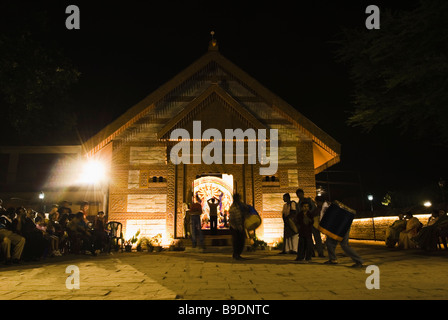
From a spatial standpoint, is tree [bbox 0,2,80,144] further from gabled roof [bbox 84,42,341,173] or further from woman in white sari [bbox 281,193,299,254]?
woman in white sari [bbox 281,193,299,254]

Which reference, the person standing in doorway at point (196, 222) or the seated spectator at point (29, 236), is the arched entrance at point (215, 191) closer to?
the person standing in doorway at point (196, 222)

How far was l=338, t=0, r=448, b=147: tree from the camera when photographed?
29.0 feet

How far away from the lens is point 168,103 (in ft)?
45.9

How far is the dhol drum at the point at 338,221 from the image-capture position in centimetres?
670

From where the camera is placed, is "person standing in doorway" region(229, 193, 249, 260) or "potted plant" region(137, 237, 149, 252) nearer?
"person standing in doorway" region(229, 193, 249, 260)

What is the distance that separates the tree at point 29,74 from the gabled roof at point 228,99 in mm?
8183

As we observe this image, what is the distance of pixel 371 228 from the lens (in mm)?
21031

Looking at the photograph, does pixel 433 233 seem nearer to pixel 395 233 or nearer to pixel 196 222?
pixel 395 233

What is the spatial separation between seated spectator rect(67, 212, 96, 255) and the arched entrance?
528cm

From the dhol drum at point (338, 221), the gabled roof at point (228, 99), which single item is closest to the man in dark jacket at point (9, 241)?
the gabled roof at point (228, 99)

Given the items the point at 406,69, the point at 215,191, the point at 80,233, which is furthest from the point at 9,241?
the point at 406,69

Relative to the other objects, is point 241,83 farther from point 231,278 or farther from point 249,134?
point 231,278

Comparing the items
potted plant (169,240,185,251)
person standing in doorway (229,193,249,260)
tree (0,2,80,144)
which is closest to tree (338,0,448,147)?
person standing in doorway (229,193,249,260)
